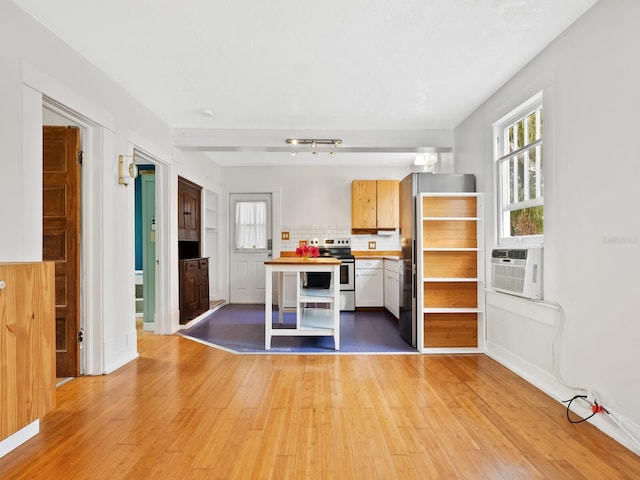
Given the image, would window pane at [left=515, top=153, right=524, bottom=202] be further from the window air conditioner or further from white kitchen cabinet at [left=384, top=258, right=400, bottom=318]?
white kitchen cabinet at [left=384, top=258, right=400, bottom=318]

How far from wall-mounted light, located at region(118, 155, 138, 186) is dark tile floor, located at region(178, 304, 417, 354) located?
6.27 feet

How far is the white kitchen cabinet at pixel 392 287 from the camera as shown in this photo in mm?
4945

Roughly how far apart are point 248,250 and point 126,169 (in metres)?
3.36

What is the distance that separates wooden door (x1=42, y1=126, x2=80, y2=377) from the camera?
2.81m

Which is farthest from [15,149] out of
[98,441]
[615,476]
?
[615,476]

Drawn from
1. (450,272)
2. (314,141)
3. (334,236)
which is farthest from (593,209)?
(334,236)

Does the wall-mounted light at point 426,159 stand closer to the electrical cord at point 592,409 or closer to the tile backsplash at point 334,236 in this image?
the tile backsplash at point 334,236

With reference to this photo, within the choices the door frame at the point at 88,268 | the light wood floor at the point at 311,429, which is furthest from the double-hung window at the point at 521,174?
the door frame at the point at 88,268

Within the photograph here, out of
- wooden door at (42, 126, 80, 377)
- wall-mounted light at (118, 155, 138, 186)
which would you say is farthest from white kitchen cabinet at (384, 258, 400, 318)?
wooden door at (42, 126, 80, 377)

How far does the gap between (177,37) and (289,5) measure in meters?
0.88

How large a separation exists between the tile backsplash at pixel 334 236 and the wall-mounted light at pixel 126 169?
131 inches

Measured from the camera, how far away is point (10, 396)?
1.59m

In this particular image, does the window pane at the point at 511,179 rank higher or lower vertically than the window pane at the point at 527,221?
higher

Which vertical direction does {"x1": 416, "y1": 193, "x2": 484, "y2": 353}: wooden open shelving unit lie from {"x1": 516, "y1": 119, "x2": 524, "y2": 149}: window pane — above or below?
below
